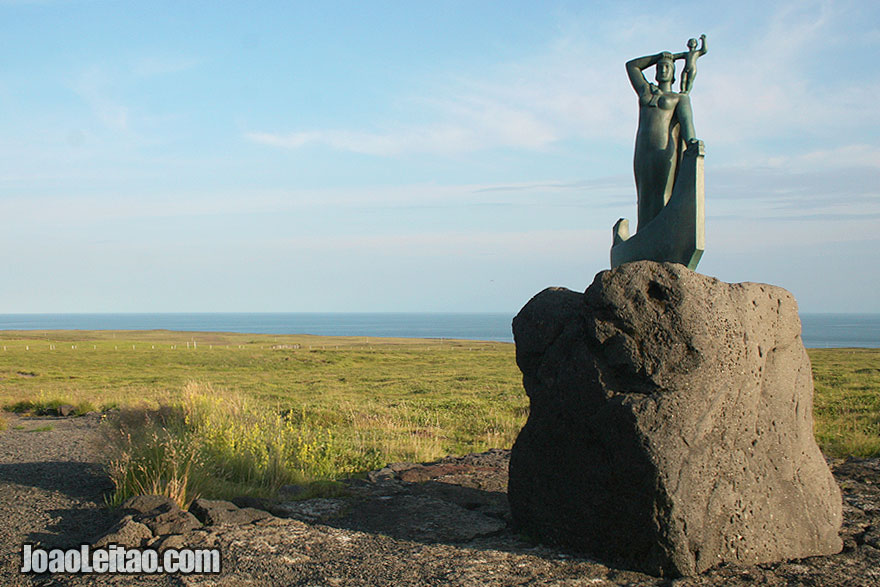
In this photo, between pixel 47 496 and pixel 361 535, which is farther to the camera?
pixel 47 496

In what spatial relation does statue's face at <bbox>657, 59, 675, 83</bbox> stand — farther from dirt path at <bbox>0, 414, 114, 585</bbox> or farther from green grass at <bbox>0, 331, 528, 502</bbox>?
dirt path at <bbox>0, 414, 114, 585</bbox>

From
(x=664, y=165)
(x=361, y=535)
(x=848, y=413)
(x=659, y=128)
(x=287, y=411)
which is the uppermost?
(x=659, y=128)

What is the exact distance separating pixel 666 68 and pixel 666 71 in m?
0.04

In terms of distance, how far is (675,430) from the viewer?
5691 millimetres

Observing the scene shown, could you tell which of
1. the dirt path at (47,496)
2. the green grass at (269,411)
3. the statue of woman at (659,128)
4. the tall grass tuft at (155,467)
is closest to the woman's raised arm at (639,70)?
the statue of woman at (659,128)

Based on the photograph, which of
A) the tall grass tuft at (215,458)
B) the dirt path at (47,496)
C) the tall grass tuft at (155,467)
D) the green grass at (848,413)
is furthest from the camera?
the green grass at (848,413)

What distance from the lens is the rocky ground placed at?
5.50 metres

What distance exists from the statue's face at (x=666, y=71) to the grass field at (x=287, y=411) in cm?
682

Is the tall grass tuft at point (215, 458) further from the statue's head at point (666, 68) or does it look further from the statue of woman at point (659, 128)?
the statue's head at point (666, 68)

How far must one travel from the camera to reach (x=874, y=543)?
6441mm

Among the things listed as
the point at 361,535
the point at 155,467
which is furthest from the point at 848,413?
the point at 155,467

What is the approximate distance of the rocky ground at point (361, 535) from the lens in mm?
5496

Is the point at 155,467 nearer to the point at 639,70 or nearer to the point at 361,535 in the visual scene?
the point at 361,535

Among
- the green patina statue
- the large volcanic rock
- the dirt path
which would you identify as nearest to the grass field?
the dirt path
